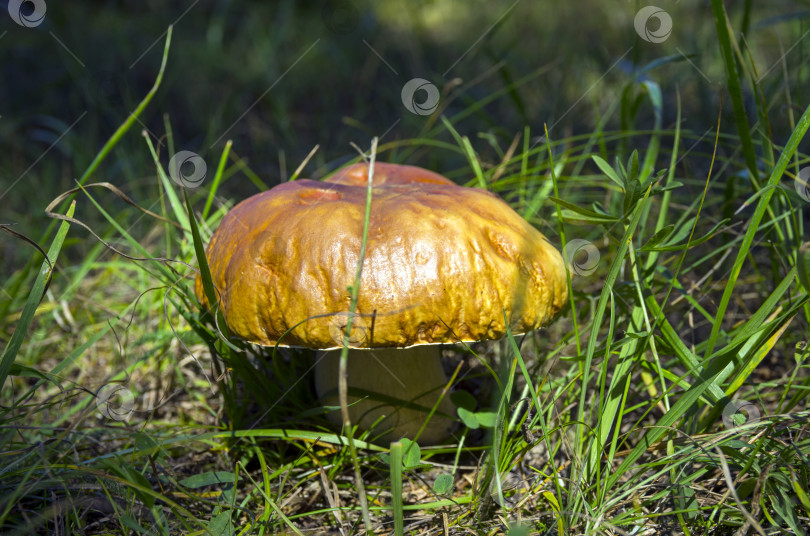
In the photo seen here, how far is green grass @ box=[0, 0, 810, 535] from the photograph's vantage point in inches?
52.1

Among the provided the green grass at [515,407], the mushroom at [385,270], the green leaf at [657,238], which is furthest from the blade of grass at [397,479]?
the green leaf at [657,238]

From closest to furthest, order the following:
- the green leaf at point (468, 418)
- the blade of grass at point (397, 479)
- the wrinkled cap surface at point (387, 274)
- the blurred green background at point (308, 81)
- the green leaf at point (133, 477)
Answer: the blade of grass at point (397, 479) < the green leaf at point (133, 477) < the wrinkled cap surface at point (387, 274) < the green leaf at point (468, 418) < the blurred green background at point (308, 81)

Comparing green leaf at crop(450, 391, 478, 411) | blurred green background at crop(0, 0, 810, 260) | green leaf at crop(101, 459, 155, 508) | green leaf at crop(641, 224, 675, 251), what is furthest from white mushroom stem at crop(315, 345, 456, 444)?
blurred green background at crop(0, 0, 810, 260)

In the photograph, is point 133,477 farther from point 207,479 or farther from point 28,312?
point 28,312

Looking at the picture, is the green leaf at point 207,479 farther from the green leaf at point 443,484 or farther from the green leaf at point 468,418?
the green leaf at point 468,418

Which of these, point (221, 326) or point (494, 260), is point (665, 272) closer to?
point (494, 260)

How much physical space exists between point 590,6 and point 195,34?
3787mm

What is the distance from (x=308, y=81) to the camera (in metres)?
4.63

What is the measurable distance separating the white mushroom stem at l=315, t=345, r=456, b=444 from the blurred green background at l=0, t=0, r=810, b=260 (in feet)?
4.50

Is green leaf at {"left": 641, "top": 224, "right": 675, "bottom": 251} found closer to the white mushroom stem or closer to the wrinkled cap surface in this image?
the wrinkled cap surface

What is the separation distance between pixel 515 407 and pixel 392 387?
0.37 m

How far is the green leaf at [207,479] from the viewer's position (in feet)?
4.93

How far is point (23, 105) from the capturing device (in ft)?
13.7

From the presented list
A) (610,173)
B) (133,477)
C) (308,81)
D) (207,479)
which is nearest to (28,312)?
(133,477)
